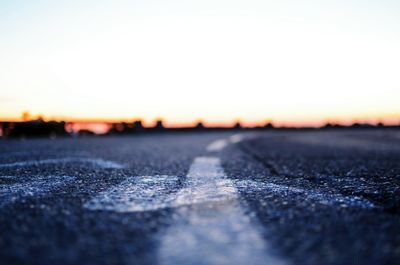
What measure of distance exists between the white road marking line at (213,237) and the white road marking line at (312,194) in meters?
0.40

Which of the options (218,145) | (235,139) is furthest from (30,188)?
(235,139)

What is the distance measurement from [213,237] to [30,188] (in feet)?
4.49

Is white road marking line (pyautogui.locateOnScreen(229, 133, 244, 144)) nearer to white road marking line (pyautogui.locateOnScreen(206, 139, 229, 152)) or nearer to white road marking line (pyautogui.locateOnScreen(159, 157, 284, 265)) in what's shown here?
white road marking line (pyautogui.locateOnScreen(206, 139, 229, 152))

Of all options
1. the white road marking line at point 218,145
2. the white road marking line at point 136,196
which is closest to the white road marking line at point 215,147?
the white road marking line at point 218,145

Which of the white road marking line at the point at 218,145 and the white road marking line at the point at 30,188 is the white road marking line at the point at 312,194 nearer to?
the white road marking line at the point at 30,188

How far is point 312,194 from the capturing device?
1.88 m

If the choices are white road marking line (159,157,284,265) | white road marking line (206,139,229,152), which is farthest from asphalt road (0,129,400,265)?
white road marking line (206,139,229,152)

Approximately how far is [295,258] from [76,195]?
1231 mm

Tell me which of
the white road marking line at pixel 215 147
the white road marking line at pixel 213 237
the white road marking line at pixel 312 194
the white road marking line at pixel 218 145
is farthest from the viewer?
the white road marking line at pixel 218 145

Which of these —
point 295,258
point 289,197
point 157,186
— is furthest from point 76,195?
point 295,258

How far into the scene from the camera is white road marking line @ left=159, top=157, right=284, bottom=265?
924mm

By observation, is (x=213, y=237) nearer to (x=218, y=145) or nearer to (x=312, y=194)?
(x=312, y=194)

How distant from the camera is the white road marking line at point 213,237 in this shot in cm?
92

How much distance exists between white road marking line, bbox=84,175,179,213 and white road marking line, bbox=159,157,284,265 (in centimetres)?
12
